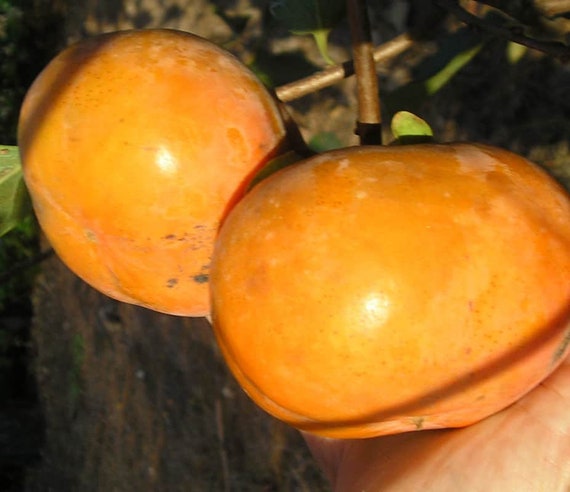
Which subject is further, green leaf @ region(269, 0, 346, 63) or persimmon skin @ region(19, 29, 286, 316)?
green leaf @ region(269, 0, 346, 63)

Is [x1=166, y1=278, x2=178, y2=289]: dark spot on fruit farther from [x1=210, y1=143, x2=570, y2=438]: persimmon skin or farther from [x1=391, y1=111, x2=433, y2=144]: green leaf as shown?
[x1=391, y1=111, x2=433, y2=144]: green leaf

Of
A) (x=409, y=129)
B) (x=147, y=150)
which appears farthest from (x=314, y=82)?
(x=147, y=150)

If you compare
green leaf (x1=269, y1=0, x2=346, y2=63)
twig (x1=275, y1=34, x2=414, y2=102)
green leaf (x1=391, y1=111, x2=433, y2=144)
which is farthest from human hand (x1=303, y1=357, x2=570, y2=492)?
green leaf (x1=269, y1=0, x2=346, y2=63)

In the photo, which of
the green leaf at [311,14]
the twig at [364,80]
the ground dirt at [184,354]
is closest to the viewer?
the twig at [364,80]

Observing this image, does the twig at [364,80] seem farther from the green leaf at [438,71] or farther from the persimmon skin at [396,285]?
the green leaf at [438,71]

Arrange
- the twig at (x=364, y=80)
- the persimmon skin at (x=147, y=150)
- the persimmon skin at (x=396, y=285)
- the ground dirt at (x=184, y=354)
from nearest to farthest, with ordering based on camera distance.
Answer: the persimmon skin at (x=396, y=285), the persimmon skin at (x=147, y=150), the twig at (x=364, y=80), the ground dirt at (x=184, y=354)

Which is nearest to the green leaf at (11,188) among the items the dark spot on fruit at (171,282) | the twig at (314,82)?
the dark spot on fruit at (171,282)

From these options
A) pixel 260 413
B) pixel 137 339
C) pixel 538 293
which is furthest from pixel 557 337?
pixel 137 339

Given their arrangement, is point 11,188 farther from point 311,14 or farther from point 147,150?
point 311,14
